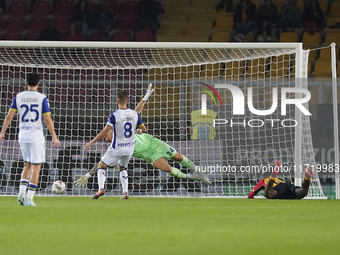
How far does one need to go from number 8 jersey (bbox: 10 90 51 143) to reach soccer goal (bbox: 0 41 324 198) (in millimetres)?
2751

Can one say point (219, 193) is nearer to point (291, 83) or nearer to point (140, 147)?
point (140, 147)

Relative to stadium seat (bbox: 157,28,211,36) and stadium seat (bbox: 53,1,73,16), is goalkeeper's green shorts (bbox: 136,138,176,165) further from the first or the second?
stadium seat (bbox: 53,1,73,16)

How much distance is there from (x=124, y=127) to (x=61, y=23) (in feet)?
29.5

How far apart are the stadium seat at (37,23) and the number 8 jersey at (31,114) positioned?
10.00 metres

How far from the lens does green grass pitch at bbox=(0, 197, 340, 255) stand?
3467mm

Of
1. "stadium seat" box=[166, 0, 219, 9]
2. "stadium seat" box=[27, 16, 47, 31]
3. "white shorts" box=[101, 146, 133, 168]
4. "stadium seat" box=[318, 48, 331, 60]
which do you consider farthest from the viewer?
"stadium seat" box=[166, 0, 219, 9]

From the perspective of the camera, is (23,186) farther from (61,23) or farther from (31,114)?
(61,23)

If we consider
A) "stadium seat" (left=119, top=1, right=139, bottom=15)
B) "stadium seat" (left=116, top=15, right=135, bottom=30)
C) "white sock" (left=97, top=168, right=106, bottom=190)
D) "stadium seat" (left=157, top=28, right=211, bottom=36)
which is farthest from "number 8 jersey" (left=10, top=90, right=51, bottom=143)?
"stadium seat" (left=119, top=1, right=139, bottom=15)

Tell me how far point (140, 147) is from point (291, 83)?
3410mm

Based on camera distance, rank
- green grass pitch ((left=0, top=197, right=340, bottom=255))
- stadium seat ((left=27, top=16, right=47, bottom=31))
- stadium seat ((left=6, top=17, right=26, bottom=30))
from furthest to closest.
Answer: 1. stadium seat ((left=6, top=17, right=26, bottom=30))
2. stadium seat ((left=27, top=16, right=47, bottom=31))
3. green grass pitch ((left=0, top=197, right=340, bottom=255))

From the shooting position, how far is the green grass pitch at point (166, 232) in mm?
3467

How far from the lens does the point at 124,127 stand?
28.1 ft

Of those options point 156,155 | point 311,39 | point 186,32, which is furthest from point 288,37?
point 156,155

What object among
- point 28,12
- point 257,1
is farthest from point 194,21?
point 28,12
